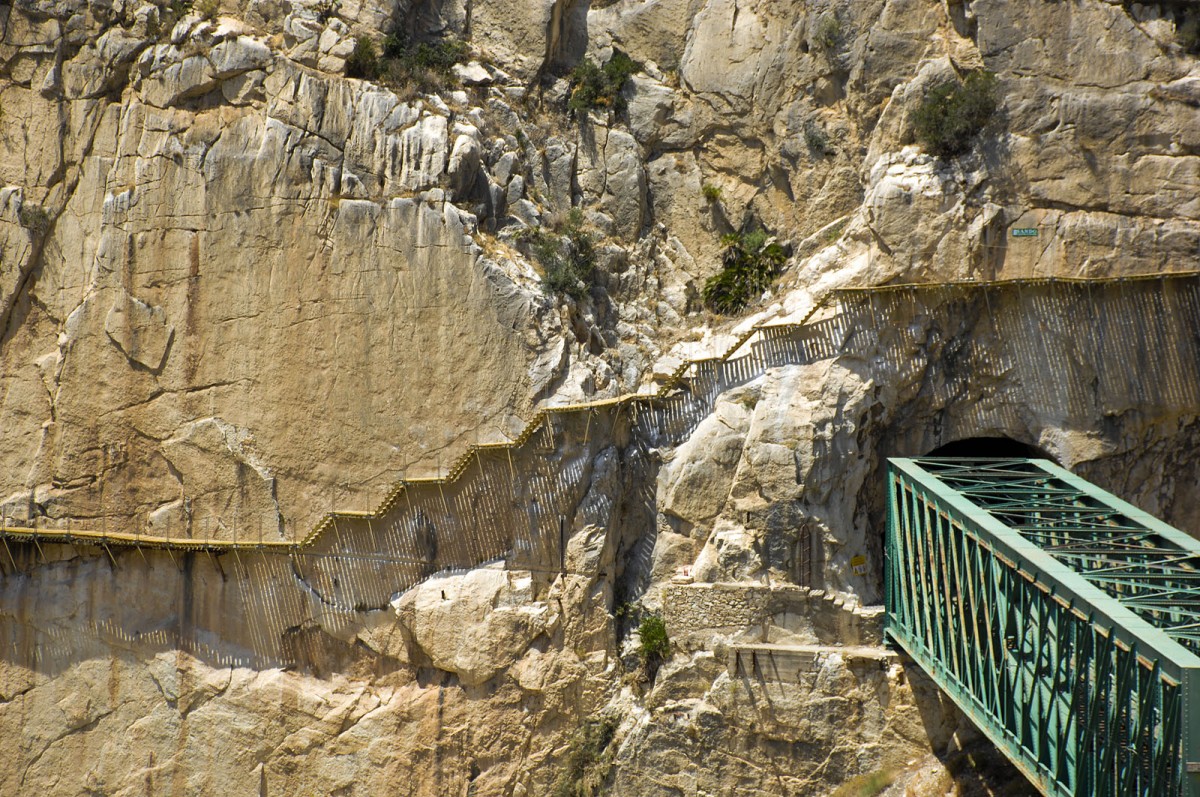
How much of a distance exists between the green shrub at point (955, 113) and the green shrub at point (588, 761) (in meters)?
12.8

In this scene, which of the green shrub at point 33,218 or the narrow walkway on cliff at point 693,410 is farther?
the green shrub at point 33,218

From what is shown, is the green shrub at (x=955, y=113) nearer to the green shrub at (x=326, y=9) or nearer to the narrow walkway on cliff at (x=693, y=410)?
the narrow walkway on cliff at (x=693, y=410)

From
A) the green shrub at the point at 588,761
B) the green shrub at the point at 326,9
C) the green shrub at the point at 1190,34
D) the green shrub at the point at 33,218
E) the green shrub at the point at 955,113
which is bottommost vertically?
the green shrub at the point at 588,761

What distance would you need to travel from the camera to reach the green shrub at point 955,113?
73.7 feet

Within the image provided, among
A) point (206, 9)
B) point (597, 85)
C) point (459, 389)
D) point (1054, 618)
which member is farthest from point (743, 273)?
point (206, 9)

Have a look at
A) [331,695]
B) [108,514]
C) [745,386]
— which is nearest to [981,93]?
[745,386]

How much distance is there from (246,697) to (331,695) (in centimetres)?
167

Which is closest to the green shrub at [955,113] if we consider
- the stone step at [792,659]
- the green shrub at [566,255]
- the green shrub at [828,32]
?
the green shrub at [828,32]

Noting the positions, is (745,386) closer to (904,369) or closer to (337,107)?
(904,369)

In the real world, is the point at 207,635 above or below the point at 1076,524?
below

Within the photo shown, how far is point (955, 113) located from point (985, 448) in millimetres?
6728

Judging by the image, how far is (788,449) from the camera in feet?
70.2

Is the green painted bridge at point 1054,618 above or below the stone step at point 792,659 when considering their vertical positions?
above

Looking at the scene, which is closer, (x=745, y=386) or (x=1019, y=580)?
(x=1019, y=580)
